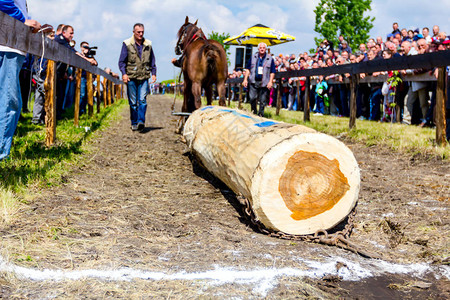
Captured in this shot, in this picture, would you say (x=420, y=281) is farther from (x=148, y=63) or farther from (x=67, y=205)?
(x=148, y=63)

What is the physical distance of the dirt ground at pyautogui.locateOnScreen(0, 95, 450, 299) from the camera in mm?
2551

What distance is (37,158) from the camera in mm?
5492

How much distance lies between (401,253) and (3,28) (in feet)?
13.0

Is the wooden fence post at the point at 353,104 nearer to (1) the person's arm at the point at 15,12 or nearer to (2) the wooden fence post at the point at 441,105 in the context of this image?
(2) the wooden fence post at the point at 441,105

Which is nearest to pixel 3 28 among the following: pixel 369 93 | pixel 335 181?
pixel 335 181

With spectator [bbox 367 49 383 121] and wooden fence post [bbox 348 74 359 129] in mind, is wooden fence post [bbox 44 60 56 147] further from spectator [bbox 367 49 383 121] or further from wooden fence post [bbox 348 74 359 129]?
spectator [bbox 367 49 383 121]

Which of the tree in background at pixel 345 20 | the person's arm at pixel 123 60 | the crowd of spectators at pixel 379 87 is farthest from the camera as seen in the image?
the tree in background at pixel 345 20

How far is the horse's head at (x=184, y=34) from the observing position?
29.9 ft

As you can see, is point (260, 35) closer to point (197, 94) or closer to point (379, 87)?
point (379, 87)

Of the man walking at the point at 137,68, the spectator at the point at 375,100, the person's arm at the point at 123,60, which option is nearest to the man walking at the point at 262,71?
the man walking at the point at 137,68

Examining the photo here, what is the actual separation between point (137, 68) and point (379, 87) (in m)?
7.31

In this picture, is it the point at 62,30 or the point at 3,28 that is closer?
the point at 3,28

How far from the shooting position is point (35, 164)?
16.8ft

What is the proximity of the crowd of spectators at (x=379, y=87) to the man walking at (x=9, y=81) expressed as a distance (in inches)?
256
